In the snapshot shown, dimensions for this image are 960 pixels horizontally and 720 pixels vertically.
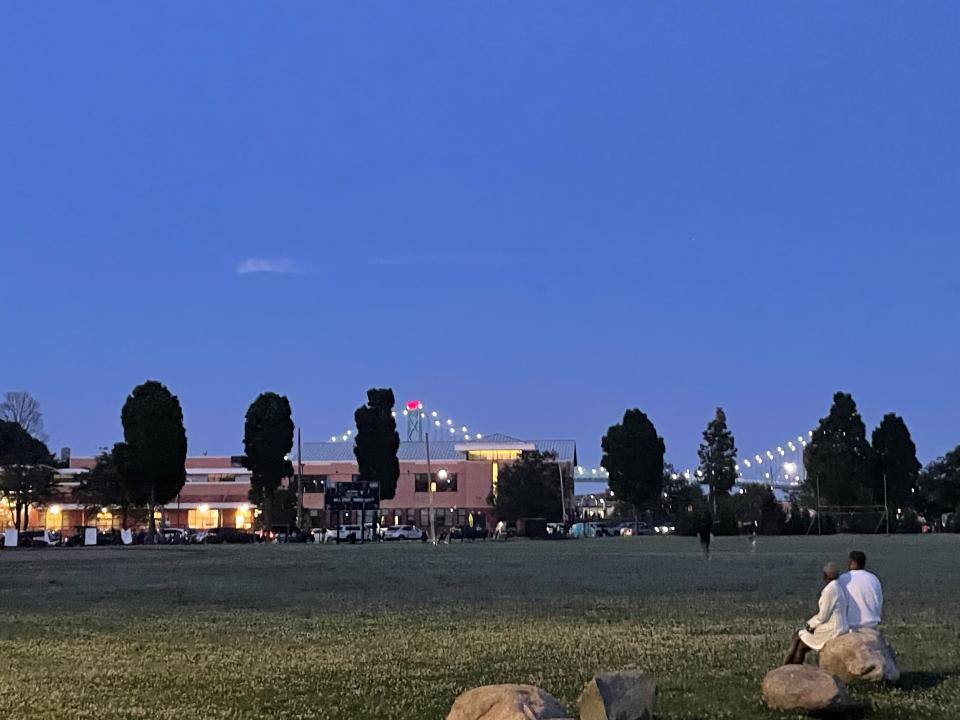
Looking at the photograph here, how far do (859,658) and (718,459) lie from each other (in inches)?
4359

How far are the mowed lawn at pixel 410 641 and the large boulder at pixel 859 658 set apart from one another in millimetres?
166

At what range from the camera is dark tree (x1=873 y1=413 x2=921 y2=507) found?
106 metres

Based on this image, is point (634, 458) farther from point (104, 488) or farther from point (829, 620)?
point (829, 620)

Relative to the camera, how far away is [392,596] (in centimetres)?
2406

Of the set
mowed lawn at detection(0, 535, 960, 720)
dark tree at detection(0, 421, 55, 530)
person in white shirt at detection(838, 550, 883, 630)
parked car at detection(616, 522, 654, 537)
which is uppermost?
dark tree at detection(0, 421, 55, 530)

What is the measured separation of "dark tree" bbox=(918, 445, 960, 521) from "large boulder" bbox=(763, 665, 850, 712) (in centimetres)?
11198

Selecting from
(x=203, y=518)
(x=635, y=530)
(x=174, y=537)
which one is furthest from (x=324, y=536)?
(x=203, y=518)

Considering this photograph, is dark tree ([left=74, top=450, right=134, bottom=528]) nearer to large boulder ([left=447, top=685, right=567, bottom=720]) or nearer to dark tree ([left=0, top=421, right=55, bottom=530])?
dark tree ([left=0, top=421, right=55, bottom=530])

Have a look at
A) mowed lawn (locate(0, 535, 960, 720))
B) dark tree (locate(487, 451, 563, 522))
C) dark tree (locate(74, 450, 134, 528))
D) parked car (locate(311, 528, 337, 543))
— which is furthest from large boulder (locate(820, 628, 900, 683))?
dark tree (locate(487, 451, 563, 522))

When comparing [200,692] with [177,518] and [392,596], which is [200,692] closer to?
[392,596]

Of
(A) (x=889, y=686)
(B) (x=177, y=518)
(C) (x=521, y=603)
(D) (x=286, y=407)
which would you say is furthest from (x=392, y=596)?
(B) (x=177, y=518)

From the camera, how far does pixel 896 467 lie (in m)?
106

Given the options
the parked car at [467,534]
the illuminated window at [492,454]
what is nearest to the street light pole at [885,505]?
the parked car at [467,534]

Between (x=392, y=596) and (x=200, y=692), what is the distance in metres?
13.0
